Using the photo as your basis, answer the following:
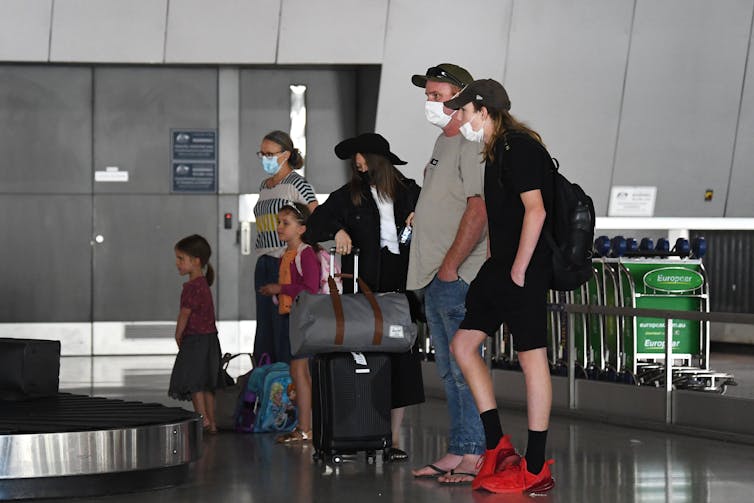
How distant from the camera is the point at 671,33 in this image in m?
14.6

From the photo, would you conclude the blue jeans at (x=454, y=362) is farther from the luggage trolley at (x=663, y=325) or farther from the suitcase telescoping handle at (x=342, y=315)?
the luggage trolley at (x=663, y=325)

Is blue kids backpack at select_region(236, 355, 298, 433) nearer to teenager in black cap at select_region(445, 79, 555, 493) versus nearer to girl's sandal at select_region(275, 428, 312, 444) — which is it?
girl's sandal at select_region(275, 428, 312, 444)

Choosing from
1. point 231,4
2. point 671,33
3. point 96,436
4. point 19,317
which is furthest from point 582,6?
point 96,436

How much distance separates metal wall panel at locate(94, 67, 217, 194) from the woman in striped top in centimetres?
697

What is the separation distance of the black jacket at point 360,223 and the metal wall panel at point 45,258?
28.4ft

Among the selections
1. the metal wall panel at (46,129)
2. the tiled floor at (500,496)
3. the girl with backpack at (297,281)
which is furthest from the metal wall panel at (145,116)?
the girl with backpack at (297,281)

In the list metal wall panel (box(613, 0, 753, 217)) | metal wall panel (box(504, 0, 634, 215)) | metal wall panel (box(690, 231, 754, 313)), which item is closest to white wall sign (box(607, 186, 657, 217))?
metal wall panel (box(613, 0, 753, 217))

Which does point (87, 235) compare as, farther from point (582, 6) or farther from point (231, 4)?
point (582, 6)

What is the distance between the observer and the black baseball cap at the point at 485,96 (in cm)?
587

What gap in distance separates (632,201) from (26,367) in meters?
9.26

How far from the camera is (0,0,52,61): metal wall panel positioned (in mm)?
14266

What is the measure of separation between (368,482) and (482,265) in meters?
1.09

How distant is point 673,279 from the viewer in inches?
371

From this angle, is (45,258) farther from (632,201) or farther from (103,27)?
(632,201)
